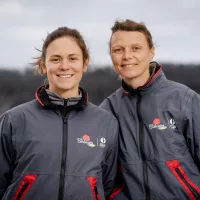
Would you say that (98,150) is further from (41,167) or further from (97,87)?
(97,87)

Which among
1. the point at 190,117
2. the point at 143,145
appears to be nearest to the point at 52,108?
the point at 143,145

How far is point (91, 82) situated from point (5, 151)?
25.4 m

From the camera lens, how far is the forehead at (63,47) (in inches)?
155

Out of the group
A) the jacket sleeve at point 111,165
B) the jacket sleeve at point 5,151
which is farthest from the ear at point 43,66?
the jacket sleeve at point 111,165

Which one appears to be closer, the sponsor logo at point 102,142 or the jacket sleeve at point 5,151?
the jacket sleeve at point 5,151

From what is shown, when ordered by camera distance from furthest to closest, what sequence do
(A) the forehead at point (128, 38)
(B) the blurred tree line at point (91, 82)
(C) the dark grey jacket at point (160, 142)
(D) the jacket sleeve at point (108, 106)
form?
1. (B) the blurred tree line at point (91, 82)
2. (D) the jacket sleeve at point (108, 106)
3. (A) the forehead at point (128, 38)
4. (C) the dark grey jacket at point (160, 142)

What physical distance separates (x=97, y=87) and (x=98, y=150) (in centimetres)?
2560

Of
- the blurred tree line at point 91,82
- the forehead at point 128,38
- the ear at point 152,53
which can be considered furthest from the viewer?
the blurred tree line at point 91,82

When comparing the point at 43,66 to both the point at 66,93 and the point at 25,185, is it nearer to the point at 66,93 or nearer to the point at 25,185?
the point at 66,93

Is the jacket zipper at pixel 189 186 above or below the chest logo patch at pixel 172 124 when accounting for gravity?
below

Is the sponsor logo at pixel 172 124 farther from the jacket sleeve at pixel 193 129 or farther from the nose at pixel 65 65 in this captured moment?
the nose at pixel 65 65

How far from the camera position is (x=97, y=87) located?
29.4 meters

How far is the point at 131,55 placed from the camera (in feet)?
13.9

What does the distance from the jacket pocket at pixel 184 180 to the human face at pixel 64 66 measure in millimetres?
1125
